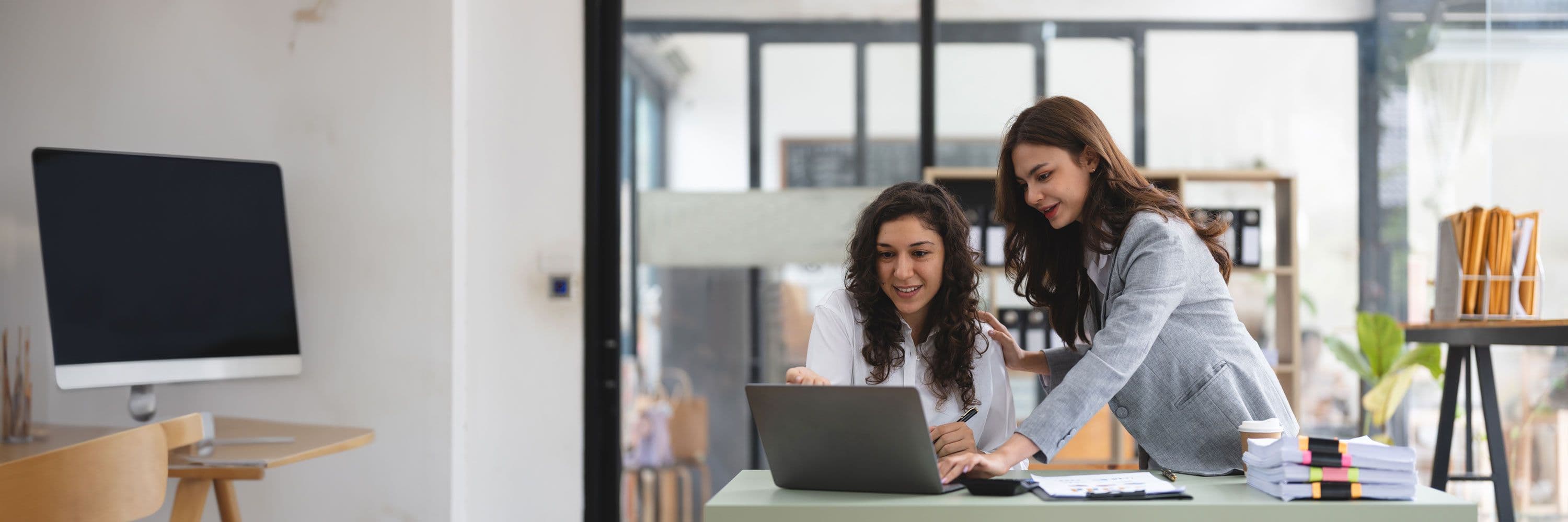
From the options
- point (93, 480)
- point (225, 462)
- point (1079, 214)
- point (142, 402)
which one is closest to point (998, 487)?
point (1079, 214)

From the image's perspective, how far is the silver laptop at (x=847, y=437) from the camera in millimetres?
1324

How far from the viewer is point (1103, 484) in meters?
1.44

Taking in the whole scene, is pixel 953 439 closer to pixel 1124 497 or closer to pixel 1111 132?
pixel 1124 497

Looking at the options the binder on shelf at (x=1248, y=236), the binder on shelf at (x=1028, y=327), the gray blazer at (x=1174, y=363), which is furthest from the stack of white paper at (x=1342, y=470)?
the binder on shelf at (x=1248, y=236)

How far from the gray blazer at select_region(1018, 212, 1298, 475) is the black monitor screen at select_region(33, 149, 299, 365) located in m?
2.18

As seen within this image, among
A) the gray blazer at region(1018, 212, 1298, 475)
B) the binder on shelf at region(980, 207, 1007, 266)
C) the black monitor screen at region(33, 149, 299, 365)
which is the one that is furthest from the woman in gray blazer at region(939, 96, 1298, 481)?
the black monitor screen at region(33, 149, 299, 365)

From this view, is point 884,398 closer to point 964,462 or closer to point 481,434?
point 964,462

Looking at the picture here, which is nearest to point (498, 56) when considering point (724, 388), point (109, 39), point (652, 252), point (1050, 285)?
point (652, 252)

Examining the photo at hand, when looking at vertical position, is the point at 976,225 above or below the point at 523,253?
above

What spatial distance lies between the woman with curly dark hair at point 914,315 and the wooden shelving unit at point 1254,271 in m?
1.56

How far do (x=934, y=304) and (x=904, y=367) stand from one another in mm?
133

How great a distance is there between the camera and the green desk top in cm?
133

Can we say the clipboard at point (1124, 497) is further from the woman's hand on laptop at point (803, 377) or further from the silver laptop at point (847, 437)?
the woman's hand on laptop at point (803, 377)

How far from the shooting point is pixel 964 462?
4.87ft
